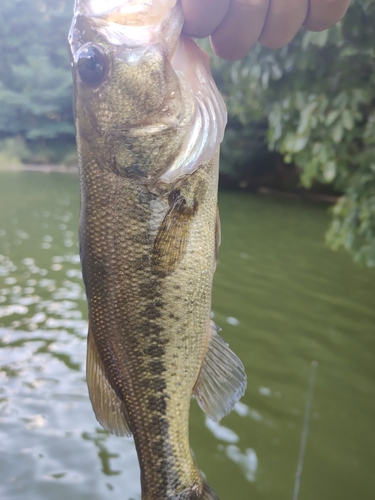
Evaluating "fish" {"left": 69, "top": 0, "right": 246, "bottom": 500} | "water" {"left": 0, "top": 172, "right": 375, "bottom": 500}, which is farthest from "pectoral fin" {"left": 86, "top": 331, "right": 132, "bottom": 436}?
"water" {"left": 0, "top": 172, "right": 375, "bottom": 500}

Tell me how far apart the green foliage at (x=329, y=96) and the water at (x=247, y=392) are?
1239 mm

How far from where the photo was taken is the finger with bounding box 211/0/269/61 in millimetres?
1180

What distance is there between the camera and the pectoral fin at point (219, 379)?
4.60ft

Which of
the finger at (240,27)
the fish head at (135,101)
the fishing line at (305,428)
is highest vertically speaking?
the finger at (240,27)

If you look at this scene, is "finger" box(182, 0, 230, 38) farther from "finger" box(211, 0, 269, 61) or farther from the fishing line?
the fishing line

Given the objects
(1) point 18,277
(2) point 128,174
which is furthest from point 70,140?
(2) point 128,174

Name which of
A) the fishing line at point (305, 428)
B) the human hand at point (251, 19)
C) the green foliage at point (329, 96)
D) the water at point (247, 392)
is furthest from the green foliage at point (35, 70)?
the human hand at point (251, 19)

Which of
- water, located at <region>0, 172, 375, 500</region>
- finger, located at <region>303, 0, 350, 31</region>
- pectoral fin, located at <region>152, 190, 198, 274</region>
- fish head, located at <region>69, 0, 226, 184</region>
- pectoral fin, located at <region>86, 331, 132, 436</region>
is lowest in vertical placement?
water, located at <region>0, 172, 375, 500</region>

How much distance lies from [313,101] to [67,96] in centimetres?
2849

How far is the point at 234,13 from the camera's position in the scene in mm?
1195

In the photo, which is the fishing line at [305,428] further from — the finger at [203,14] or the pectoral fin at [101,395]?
the finger at [203,14]

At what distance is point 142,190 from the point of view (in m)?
1.26

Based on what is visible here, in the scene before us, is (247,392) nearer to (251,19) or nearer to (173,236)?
(173,236)

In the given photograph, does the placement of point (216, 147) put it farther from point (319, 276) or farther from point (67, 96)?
point (67, 96)
